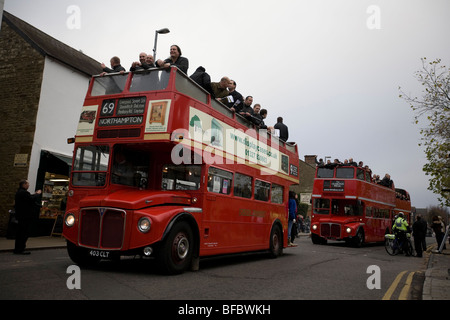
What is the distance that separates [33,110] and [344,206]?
1448cm

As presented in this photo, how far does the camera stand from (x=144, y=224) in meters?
6.36

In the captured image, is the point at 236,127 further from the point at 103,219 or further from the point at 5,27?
the point at 5,27

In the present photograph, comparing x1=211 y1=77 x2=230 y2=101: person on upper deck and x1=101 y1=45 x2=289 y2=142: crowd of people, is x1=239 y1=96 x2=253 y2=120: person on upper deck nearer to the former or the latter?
x1=101 y1=45 x2=289 y2=142: crowd of people

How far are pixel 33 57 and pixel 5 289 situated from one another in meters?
12.7

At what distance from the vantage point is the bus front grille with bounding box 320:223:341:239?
60.0ft

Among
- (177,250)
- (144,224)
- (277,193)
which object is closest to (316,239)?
(277,193)

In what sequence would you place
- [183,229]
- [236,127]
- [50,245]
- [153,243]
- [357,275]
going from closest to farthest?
[153,243] < [183,229] < [357,275] < [236,127] < [50,245]

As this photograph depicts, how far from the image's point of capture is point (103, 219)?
6578mm

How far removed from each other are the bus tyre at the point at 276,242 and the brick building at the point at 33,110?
8693mm

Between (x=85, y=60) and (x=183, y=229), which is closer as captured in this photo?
(x=183, y=229)

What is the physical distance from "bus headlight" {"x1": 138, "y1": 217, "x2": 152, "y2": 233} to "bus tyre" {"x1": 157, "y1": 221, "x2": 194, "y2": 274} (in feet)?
1.30

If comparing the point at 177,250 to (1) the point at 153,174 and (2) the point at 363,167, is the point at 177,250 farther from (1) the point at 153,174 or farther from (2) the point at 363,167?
(2) the point at 363,167

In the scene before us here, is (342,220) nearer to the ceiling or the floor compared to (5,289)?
nearer to the ceiling
